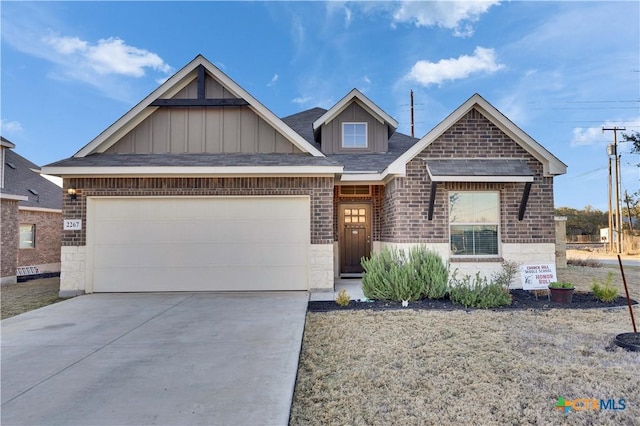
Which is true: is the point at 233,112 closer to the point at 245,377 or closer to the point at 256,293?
the point at 256,293

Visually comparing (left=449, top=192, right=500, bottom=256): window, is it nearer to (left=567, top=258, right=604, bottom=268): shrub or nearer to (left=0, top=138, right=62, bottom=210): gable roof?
(left=567, top=258, right=604, bottom=268): shrub

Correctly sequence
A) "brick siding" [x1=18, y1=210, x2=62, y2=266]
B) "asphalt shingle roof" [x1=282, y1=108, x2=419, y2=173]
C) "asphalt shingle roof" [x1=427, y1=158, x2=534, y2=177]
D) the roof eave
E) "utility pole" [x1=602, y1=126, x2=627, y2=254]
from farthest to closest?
"utility pole" [x1=602, y1=126, x2=627, y2=254]
"brick siding" [x1=18, y1=210, x2=62, y2=266]
"asphalt shingle roof" [x1=282, y1=108, x2=419, y2=173]
"asphalt shingle roof" [x1=427, y1=158, x2=534, y2=177]
the roof eave

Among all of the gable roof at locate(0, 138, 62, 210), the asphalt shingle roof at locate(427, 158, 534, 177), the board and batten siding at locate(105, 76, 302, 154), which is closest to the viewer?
the asphalt shingle roof at locate(427, 158, 534, 177)

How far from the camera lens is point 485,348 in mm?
4551

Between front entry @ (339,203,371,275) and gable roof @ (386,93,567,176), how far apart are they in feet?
8.75

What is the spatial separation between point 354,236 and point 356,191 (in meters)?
1.41

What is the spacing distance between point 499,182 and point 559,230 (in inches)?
302

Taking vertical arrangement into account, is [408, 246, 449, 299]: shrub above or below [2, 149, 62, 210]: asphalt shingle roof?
below

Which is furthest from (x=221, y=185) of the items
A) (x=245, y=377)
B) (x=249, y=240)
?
(x=245, y=377)

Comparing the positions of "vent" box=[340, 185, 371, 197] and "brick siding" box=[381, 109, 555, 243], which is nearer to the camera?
"brick siding" box=[381, 109, 555, 243]

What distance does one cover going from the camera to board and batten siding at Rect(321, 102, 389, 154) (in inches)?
468

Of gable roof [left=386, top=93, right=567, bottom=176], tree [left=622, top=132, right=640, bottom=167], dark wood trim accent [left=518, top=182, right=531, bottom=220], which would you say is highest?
tree [left=622, top=132, right=640, bottom=167]

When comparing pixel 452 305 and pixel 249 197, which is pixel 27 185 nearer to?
pixel 249 197

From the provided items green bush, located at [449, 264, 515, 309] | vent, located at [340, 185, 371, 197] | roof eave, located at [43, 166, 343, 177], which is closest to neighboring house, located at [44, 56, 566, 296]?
roof eave, located at [43, 166, 343, 177]
